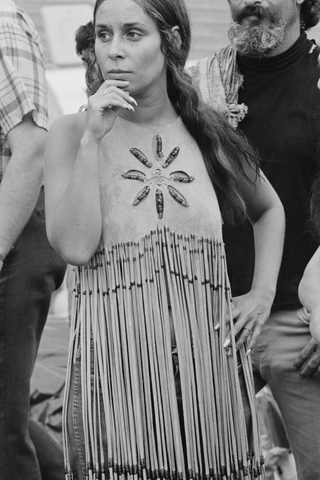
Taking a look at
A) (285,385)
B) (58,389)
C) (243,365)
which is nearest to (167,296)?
(243,365)

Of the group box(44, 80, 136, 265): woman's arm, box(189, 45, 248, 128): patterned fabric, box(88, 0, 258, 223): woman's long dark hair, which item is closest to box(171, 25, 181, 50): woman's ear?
box(88, 0, 258, 223): woman's long dark hair

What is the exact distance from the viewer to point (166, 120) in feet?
8.12

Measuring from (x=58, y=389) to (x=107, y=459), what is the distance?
1.98 m

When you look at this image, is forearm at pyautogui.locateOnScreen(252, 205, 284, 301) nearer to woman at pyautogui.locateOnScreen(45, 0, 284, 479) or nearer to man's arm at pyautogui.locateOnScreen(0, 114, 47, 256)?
woman at pyautogui.locateOnScreen(45, 0, 284, 479)

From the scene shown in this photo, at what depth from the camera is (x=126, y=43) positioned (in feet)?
7.55

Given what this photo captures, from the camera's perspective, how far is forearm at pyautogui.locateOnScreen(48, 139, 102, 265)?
2.20 metres

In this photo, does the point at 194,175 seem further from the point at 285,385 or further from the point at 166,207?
the point at 285,385

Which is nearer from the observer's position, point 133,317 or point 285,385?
point 133,317

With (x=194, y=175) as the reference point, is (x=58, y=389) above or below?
below

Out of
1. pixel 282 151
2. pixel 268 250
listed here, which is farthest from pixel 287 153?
pixel 268 250

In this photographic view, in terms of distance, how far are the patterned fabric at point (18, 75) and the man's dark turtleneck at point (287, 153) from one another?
0.71 m

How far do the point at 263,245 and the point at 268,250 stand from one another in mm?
26

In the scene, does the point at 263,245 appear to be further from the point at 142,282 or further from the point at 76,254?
the point at 76,254

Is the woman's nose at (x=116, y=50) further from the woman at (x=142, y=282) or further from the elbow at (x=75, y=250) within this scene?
the elbow at (x=75, y=250)
